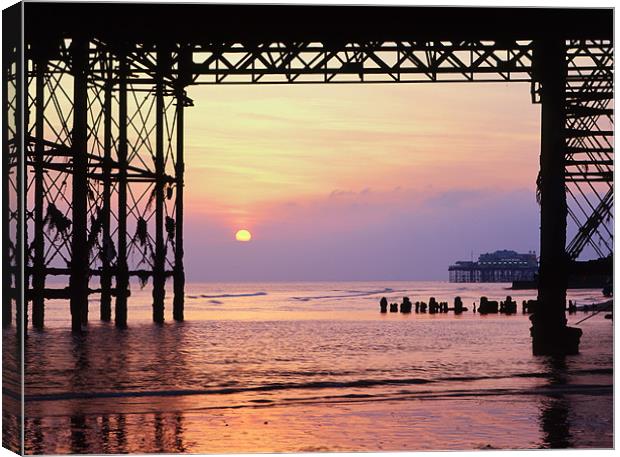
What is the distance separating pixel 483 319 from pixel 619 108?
49.6 m

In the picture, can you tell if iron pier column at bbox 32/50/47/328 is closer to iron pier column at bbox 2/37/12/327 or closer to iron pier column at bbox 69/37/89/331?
iron pier column at bbox 69/37/89/331

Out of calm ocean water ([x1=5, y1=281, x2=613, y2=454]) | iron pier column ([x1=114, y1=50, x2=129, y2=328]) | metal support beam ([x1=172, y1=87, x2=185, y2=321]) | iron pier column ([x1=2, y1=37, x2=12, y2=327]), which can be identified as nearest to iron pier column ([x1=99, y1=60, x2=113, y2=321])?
iron pier column ([x1=114, y1=50, x2=129, y2=328])

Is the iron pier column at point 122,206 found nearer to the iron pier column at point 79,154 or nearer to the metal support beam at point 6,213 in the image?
the iron pier column at point 79,154

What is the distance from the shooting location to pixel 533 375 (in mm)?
23562

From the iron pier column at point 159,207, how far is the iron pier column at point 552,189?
1843 cm

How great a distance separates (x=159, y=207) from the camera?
42406 millimetres

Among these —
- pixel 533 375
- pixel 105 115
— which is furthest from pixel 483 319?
pixel 533 375

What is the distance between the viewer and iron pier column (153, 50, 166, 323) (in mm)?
40562

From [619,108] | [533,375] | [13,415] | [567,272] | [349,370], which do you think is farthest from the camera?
[349,370]

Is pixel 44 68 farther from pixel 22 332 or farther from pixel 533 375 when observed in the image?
pixel 22 332

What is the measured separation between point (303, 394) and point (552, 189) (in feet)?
18.2

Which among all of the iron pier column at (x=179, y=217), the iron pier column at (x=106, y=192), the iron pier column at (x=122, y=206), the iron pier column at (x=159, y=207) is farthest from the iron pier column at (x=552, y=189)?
the iron pier column at (x=179, y=217)

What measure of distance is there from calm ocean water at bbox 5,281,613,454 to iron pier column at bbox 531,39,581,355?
50.5 inches

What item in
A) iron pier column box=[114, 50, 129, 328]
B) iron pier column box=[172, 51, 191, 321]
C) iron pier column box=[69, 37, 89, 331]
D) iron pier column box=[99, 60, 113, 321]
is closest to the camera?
iron pier column box=[69, 37, 89, 331]
